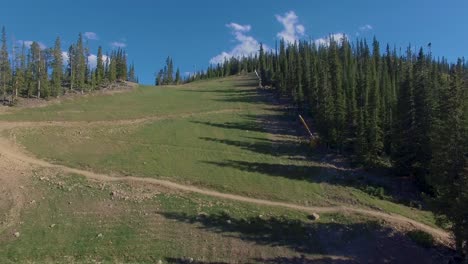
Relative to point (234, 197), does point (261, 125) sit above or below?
above

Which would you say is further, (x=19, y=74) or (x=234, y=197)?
(x=19, y=74)

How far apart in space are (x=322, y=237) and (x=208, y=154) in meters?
24.7

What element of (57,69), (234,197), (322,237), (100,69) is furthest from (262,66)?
(322,237)

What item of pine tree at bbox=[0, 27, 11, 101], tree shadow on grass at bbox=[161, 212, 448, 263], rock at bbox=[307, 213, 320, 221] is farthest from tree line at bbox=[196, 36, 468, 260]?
pine tree at bbox=[0, 27, 11, 101]

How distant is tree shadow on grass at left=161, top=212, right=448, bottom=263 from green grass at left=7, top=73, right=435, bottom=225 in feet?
18.4

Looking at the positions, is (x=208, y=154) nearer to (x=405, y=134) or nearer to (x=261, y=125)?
(x=261, y=125)

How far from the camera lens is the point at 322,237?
34531 millimetres

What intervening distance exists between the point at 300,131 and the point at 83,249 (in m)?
50.2

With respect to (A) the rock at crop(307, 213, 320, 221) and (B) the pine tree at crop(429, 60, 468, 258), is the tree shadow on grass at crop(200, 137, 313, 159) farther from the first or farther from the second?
(B) the pine tree at crop(429, 60, 468, 258)

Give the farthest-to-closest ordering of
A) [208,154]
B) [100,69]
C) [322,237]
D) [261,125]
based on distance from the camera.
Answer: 1. [100,69]
2. [261,125]
3. [208,154]
4. [322,237]

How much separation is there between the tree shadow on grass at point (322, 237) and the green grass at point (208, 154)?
562cm

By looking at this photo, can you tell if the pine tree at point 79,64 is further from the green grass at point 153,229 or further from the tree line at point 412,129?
the green grass at point 153,229

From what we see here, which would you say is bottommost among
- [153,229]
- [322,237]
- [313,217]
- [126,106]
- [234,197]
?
[322,237]

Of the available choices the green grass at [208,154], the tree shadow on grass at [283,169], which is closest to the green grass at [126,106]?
the green grass at [208,154]
